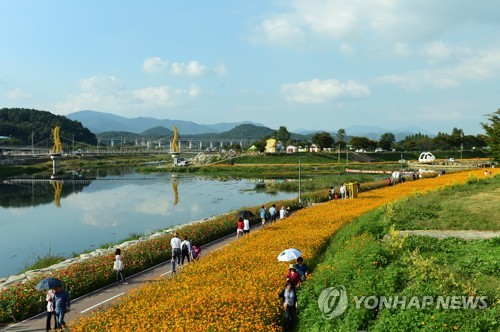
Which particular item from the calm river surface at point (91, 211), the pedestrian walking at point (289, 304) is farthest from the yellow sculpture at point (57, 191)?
the pedestrian walking at point (289, 304)

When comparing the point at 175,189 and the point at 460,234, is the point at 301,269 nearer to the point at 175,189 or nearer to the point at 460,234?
the point at 460,234

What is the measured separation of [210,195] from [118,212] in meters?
19.2

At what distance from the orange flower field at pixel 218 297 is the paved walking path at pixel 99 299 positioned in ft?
6.71

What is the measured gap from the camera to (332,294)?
14.0 m

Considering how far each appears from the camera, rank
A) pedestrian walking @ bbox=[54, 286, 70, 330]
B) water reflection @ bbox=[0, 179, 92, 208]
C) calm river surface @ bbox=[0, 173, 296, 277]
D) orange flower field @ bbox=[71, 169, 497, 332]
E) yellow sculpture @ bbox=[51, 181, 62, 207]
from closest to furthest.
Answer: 1. orange flower field @ bbox=[71, 169, 497, 332]
2. pedestrian walking @ bbox=[54, 286, 70, 330]
3. calm river surface @ bbox=[0, 173, 296, 277]
4. yellow sculpture @ bbox=[51, 181, 62, 207]
5. water reflection @ bbox=[0, 179, 92, 208]

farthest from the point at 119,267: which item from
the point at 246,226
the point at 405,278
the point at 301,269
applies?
the point at 405,278

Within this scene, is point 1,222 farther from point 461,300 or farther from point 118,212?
point 461,300

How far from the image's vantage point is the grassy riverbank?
1115 centimetres

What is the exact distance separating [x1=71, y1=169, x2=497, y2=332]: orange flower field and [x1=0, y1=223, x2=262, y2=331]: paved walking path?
204 cm

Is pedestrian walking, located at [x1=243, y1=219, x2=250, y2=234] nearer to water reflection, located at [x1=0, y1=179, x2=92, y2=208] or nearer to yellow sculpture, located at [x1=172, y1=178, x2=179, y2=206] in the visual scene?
yellow sculpture, located at [x1=172, y1=178, x2=179, y2=206]

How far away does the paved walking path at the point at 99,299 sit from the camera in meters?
15.4

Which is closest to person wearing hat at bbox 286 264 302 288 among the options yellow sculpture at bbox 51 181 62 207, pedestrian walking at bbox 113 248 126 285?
pedestrian walking at bbox 113 248 126 285

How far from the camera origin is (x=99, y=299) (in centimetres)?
1773

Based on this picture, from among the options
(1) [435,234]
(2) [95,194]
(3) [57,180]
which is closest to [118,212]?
(2) [95,194]
